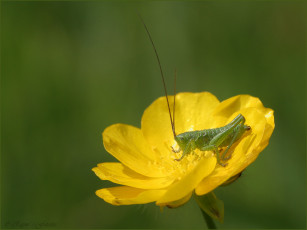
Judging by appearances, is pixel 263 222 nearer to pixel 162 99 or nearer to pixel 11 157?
pixel 162 99

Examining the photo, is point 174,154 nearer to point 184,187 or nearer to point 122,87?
point 184,187

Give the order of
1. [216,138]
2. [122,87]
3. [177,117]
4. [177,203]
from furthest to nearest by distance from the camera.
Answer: [122,87]
[177,117]
[216,138]
[177,203]

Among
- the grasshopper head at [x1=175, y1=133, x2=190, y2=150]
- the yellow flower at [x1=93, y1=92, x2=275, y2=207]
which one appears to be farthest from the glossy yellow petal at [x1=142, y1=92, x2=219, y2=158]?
the grasshopper head at [x1=175, y1=133, x2=190, y2=150]

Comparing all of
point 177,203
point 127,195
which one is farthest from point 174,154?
point 177,203

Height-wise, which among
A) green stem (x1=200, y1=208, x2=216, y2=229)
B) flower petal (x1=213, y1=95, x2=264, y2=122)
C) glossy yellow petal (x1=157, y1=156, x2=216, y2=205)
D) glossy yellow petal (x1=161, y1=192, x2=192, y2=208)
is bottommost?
green stem (x1=200, y1=208, x2=216, y2=229)

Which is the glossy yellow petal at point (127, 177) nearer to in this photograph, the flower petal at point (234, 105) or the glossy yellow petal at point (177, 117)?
the glossy yellow petal at point (177, 117)

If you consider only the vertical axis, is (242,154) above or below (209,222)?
above

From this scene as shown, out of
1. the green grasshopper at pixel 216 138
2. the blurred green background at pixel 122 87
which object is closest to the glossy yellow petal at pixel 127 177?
the green grasshopper at pixel 216 138

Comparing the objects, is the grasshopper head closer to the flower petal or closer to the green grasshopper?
the green grasshopper
